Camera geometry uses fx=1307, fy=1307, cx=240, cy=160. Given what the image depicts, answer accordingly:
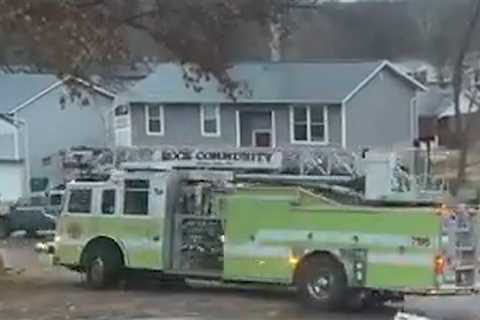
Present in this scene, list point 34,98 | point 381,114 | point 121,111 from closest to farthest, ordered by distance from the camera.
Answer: point 381,114
point 121,111
point 34,98

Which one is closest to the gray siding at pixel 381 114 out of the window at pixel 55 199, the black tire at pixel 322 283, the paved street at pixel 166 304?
the window at pixel 55 199

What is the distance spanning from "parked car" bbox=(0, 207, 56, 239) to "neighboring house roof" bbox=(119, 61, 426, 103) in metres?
6.86

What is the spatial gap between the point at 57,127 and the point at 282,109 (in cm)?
1129

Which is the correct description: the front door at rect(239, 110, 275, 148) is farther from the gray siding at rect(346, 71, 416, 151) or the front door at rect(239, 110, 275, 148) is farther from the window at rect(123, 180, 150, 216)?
the window at rect(123, 180, 150, 216)

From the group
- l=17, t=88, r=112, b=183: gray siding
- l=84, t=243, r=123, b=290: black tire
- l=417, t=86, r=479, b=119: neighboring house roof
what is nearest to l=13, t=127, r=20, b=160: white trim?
l=17, t=88, r=112, b=183: gray siding

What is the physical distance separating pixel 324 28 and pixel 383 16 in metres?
2.80

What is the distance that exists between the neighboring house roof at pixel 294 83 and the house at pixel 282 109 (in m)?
0.04

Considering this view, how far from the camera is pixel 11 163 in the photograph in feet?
176

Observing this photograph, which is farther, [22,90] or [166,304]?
[22,90]

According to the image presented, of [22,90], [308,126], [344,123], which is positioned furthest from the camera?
[22,90]

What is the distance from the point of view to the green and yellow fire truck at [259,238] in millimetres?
19047

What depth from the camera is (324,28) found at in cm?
4472

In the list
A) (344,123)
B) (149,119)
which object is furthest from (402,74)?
(149,119)

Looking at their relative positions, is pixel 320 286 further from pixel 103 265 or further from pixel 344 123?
pixel 344 123
